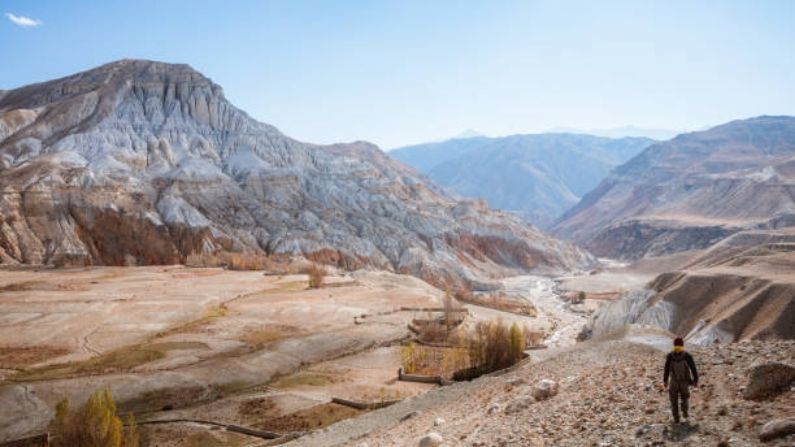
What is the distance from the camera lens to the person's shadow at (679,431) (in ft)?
40.7

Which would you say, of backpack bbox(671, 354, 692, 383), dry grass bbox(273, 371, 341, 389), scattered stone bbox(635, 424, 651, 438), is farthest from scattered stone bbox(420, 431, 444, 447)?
dry grass bbox(273, 371, 341, 389)

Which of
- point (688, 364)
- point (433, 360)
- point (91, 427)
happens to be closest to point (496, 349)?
point (433, 360)

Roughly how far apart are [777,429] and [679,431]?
2149 mm

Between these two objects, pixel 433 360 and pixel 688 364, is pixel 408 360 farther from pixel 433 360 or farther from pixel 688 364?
pixel 688 364

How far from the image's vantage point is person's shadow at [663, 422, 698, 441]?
1241 cm

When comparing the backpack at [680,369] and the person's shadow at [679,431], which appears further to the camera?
the backpack at [680,369]

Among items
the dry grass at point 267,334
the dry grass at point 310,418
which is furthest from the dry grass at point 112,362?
the dry grass at point 310,418

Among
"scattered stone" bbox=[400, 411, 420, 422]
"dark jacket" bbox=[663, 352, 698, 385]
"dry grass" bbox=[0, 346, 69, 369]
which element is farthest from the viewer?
"dry grass" bbox=[0, 346, 69, 369]

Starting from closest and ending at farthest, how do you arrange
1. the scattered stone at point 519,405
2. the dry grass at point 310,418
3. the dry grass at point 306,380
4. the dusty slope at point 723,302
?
the scattered stone at point 519,405 < the dry grass at point 310,418 < the dry grass at point 306,380 < the dusty slope at point 723,302

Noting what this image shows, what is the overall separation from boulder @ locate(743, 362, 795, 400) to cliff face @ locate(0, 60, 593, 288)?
10802cm

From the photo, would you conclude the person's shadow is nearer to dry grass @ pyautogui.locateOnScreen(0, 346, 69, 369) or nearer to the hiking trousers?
the hiking trousers

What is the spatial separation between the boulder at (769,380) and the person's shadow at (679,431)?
1733 mm

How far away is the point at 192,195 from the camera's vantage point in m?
126

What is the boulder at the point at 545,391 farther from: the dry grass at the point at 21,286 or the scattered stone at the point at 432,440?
the dry grass at the point at 21,286
